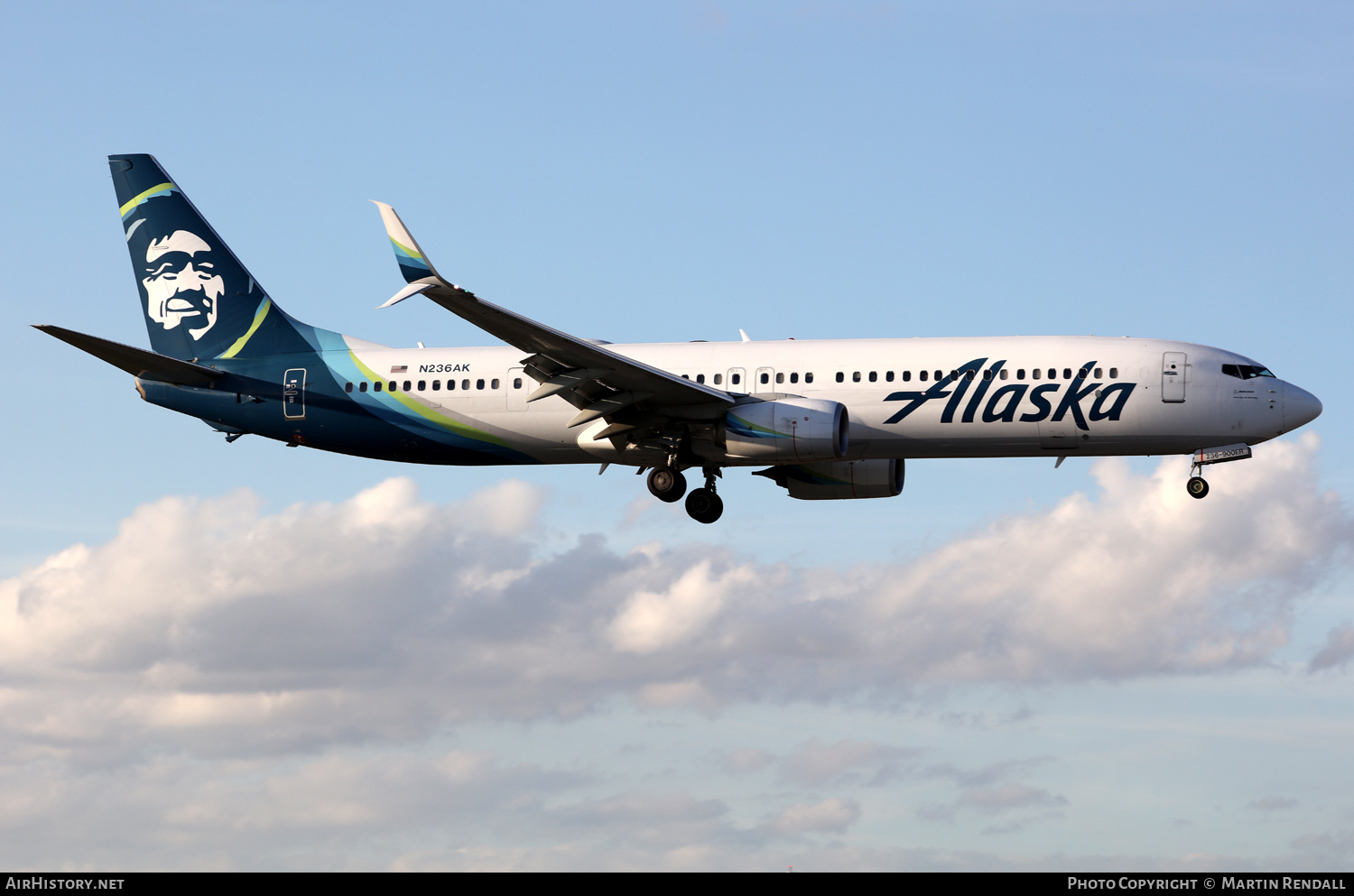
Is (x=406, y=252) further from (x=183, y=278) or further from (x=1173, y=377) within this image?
(x=1173, y=377)

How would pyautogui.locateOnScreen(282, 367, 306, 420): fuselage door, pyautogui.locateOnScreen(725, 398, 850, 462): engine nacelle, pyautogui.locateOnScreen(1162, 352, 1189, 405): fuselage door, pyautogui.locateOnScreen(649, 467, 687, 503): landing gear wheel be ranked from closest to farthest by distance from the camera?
pyautogui.locateOnScreen(725, 398, 850, 462): engine nacelle, pyautogui.locateOnScreen(1162, 352, 1189, 405): fuselage door, pyautogui.locateOnScreen(649, 467, 687, 503): landing gear wheel, pyautogui.locateOnScreen(282, 367, 306, 420): fuselage door

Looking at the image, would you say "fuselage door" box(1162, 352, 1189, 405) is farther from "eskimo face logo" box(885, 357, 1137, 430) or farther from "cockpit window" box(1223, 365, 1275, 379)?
"cockpit window" box(1223, 365, 1275, 379)

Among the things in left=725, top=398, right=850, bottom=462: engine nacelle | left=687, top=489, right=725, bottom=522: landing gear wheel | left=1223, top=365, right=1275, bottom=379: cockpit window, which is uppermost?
left=1223, top=365, right=1275, bottom=379: cockpit window

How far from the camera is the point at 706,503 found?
42.8 m

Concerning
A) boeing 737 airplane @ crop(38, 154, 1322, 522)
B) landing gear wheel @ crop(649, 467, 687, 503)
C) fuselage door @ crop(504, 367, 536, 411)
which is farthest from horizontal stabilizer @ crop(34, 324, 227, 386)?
landing gear wheel @ crop(649, 467, 687, 503)

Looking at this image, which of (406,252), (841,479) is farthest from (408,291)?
(841,479)

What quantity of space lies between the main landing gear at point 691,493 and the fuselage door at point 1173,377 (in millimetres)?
11825

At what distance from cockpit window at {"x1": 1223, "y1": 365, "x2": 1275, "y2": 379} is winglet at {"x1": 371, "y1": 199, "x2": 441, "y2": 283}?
20006mm

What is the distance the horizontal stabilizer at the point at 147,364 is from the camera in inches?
1656

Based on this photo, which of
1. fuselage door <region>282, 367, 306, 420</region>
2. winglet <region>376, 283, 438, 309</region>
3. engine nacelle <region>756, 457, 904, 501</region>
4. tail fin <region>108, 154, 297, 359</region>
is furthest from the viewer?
tail fin <region>108, 154, 297, 359</region>

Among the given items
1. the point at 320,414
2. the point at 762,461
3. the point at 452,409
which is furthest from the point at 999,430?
the point at 320,414

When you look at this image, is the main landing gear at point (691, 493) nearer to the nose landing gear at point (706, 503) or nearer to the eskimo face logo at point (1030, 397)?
the nose landing gear at point (706, 503)

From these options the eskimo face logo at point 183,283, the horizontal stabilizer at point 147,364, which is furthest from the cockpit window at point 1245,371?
the eskimo face logo at point 183,283

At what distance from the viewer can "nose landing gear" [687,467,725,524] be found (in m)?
42.8
